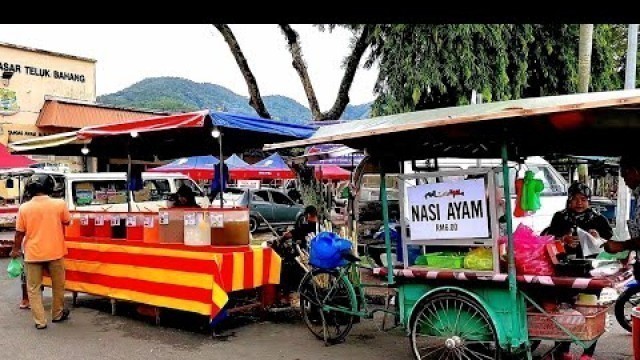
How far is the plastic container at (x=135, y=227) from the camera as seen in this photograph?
25.9 ft

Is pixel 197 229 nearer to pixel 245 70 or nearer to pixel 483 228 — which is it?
pixel 483 228

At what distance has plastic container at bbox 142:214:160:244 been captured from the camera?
302 inches

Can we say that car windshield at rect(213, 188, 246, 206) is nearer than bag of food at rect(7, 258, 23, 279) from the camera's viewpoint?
No

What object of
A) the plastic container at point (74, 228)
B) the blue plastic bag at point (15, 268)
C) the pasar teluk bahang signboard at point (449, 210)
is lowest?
the blue plastic bag at point (15, 268)

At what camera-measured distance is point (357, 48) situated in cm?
1354

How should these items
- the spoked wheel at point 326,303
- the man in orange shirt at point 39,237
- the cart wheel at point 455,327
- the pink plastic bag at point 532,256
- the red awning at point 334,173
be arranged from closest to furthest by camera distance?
1. the pink plastic bag at point 532,256
2. the cart wheel at point 455,327
3. the spoked wheel at point 326,303
4. the man in orange shirt at point 39,237
5. the red awning at point 334,173

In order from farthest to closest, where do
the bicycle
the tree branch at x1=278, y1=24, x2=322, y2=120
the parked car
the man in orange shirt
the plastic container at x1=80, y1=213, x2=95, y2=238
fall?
1. the parked car
2. the tree branch at x1=278, y1=24, x2=322, y2=120
3. the plastic container at x1=80, y1=213, x2=95, y2=238
4. the man in orange shirt
5. the bicycle

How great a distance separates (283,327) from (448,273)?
281cm

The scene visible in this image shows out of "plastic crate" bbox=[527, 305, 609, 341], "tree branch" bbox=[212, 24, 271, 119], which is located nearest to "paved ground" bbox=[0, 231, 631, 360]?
"plastic crate" bbox=[527, 305, 609, 341]

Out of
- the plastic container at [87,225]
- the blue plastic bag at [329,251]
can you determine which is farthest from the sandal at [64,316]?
the blue plastic bag at [329,251]

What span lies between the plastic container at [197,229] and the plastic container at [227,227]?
57 millimetres

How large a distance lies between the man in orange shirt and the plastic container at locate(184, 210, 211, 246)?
163 centimetres

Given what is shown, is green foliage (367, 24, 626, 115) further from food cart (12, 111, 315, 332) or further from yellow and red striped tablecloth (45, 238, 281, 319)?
yellow and red striped tablecloth (45, 238, 281, 319)

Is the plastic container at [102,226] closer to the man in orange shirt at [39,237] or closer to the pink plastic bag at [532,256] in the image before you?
the man in orange shirt at [39,237]
